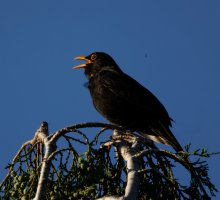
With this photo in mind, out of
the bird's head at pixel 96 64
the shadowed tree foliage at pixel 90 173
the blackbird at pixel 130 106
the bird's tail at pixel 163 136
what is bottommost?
the shadowed tree foliage at pixel 90 173

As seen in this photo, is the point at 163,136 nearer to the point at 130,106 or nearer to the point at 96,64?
the point at 130,106

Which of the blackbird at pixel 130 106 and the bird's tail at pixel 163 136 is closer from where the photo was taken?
the bird's tail at pixel 163 136

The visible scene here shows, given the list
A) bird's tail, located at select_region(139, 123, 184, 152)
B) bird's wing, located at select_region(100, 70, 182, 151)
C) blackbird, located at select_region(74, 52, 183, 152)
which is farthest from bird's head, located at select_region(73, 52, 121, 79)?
bird's tail, located at select_region(139, 123, 184, 152)

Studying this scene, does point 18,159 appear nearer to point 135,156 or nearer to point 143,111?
point 135,156

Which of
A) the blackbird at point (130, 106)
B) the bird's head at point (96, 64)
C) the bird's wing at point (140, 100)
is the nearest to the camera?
the bird's wing at point (140, 100)

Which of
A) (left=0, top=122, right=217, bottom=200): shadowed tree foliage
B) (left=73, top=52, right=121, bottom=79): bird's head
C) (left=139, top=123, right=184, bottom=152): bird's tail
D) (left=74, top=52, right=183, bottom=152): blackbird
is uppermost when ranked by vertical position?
(left=73, top=52, right=121, bottom=79): bird's head

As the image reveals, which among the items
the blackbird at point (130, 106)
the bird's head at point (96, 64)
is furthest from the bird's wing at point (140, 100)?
the bird's head at point (96, 64)

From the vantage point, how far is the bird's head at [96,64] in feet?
29.0

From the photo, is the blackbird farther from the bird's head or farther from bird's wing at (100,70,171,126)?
the bird's head

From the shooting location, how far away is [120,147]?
5.07 metres

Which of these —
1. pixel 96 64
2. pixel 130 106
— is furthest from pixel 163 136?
pixel 96 64

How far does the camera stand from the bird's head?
8.85 meters

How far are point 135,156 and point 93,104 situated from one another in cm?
381

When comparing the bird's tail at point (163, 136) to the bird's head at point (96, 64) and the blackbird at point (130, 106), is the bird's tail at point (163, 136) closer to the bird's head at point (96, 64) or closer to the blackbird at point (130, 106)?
the blackbird at point (130, 106)
